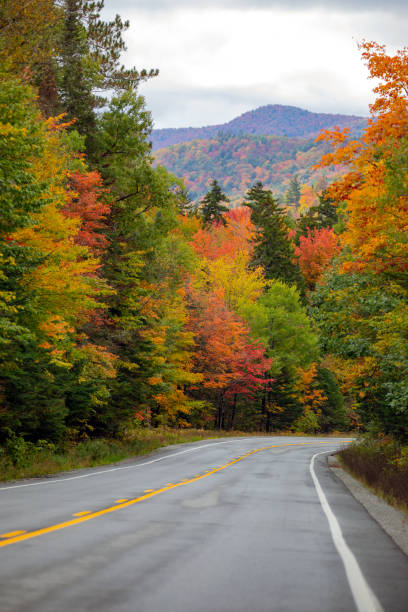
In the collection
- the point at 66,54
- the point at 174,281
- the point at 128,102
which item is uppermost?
the point at 66,54

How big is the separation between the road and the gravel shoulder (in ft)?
0.73

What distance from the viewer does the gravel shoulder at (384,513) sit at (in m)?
8.30

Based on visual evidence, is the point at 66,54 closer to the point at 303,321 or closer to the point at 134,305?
the point at 134,305

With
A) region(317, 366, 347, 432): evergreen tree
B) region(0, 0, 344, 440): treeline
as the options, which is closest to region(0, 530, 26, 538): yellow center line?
region(0, 0, 344, 440): treeline

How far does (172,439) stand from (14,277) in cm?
2105

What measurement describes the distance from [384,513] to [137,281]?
70.4 ft

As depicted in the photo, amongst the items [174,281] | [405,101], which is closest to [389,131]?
[405,101]

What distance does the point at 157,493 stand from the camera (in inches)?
479

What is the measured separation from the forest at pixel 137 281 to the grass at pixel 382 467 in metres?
1.08

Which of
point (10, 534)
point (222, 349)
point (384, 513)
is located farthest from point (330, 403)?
point (10, 534)

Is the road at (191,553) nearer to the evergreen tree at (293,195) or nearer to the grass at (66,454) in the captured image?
the grass at (66,454)

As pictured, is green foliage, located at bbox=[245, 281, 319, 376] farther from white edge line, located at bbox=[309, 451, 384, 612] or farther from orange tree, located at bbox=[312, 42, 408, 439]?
white edge line, located at bbox=[309, 451, 384, 612]

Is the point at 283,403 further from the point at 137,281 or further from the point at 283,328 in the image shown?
the point at 137,281

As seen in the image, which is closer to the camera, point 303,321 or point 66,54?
point 66,54
